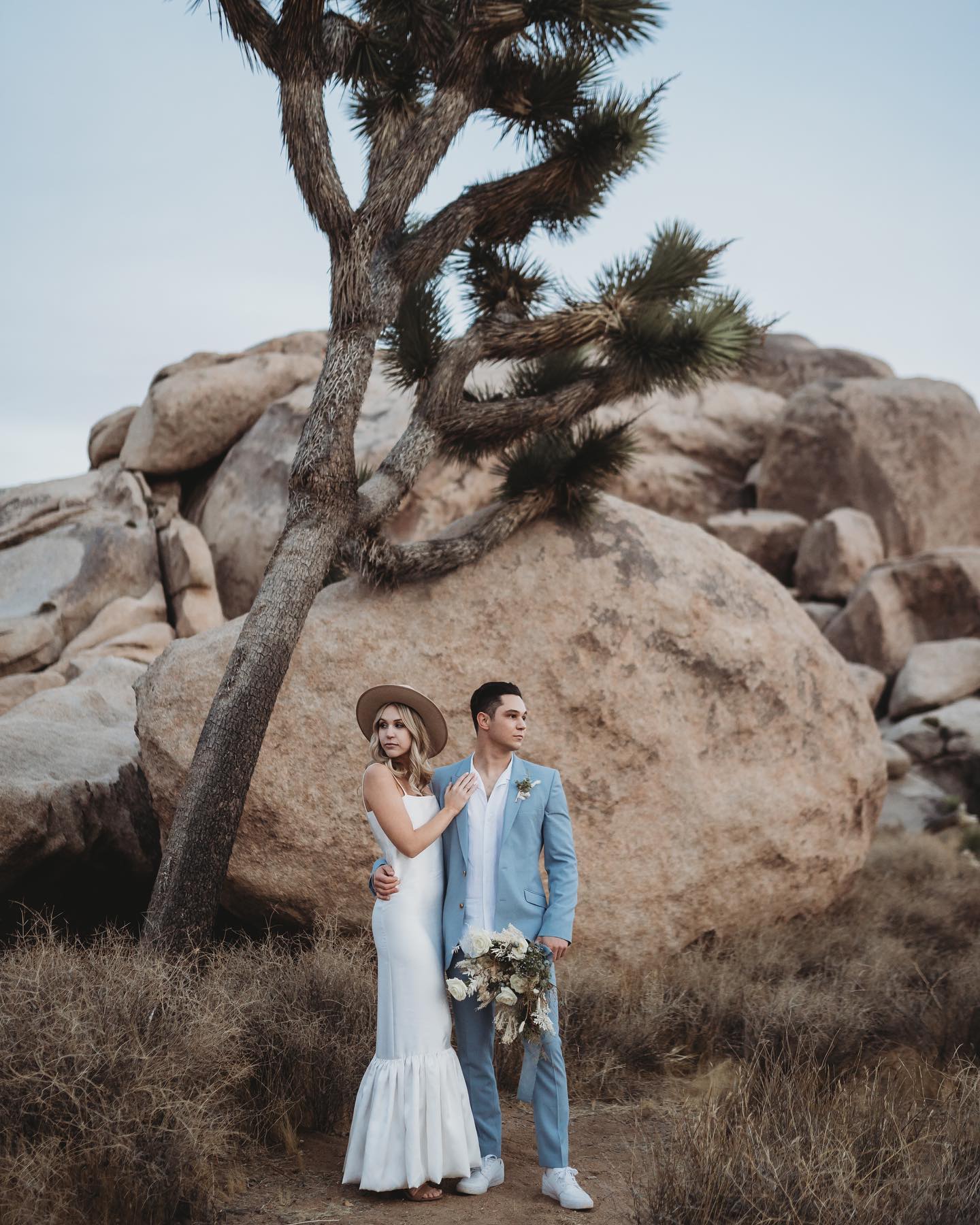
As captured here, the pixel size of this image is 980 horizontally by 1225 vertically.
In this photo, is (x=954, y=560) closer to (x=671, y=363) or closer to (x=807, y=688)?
(x=807, y=688)

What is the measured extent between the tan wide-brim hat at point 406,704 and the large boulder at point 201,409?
36.9ft

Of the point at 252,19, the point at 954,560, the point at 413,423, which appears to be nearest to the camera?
the point at 252,19

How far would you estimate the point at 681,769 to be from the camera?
666cm

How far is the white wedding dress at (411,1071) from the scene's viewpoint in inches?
143

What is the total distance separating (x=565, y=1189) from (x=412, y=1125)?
1.94ft

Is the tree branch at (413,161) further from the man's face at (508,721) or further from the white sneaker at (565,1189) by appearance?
the white sneaker at (565,1189)

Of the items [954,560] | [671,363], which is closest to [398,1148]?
[671,363]

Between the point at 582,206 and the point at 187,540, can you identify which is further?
the point at 187,540

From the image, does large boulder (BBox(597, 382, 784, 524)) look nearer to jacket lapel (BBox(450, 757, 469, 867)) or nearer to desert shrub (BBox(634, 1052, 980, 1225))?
jacket lapel (BBox(450, 757, 469, 867))

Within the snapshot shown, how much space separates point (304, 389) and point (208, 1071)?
39.2 ft

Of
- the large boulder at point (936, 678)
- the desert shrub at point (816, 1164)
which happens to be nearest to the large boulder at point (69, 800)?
the desert shrub at point (816, 1164)

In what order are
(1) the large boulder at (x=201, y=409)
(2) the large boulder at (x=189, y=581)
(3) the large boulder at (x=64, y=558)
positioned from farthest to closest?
(1) the large boulder at (x=201, y=409)
(2) the large boulder at (x=189, y=581)
(3) the large boulder at (x=64, y=558)

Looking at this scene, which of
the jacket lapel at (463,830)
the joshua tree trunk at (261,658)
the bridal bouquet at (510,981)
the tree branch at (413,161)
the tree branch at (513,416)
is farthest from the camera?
the tree branch at (513,416)

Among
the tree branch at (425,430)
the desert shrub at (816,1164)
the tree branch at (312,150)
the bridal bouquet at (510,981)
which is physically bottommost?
the desert shrub at (816,1164)
